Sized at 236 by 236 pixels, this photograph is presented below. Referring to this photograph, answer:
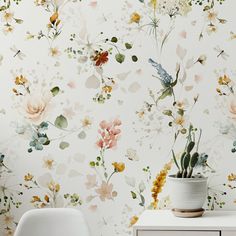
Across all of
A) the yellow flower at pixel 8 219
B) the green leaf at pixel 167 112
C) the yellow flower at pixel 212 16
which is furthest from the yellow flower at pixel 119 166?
the yellow flower at pixel 212 16

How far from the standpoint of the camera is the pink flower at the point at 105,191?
2836 mm

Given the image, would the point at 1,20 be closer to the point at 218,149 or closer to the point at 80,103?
the point at 80,103

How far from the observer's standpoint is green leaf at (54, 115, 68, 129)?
2.87m

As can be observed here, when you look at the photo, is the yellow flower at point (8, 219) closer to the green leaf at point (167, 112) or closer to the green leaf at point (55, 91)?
the green leaf at point (55, 91)

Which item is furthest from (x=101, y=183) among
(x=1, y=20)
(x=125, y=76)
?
(x=1, y=20)

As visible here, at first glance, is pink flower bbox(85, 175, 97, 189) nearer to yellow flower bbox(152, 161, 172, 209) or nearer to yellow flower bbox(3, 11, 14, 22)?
yellow flower bbox(152, 161, 172, 209)

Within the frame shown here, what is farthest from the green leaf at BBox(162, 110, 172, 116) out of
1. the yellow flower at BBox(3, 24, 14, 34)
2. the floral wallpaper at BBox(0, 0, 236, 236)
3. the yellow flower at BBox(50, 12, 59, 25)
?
the yellow flower at BBox(3, 24, 14, 34)

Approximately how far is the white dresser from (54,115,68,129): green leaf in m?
0.69

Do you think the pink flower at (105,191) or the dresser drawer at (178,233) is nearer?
the dresser drawer at (178,233)

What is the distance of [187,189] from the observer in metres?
2.55

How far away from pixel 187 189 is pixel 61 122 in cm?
80

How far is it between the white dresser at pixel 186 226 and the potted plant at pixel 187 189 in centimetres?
5

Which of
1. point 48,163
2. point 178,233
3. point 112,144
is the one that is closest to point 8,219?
point 48,163

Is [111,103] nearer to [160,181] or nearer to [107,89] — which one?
[107,89]
